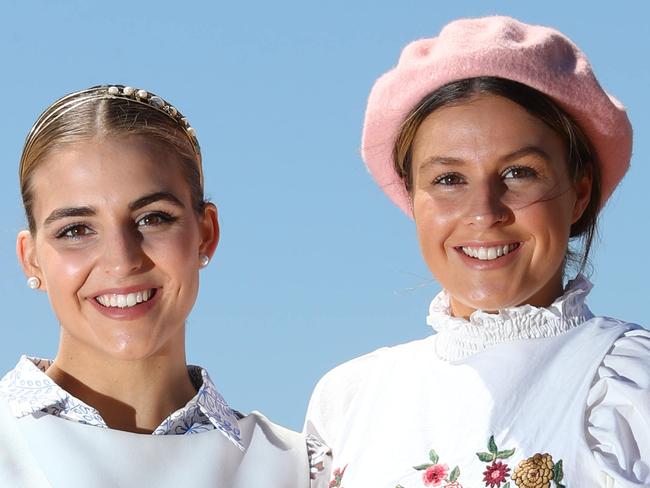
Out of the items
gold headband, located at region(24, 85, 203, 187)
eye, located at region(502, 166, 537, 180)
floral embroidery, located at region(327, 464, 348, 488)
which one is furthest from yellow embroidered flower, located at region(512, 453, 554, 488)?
gold headband, located at region(24, 85, 203, 187)

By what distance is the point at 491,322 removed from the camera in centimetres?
386

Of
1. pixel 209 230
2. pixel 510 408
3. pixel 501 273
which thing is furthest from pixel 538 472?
pixel 209 230

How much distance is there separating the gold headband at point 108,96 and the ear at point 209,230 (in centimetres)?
14

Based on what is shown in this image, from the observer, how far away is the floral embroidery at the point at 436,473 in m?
3.67

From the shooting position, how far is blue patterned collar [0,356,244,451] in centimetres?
386

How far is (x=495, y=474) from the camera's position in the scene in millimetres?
3625

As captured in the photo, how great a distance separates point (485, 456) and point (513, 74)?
1.08m

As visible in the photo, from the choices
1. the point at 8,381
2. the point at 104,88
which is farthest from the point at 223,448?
the point at 104,88

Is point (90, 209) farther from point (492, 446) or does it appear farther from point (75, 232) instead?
point (492, 446)

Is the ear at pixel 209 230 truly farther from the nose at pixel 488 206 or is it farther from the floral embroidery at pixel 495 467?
the floral embroidery at pixel 495 467

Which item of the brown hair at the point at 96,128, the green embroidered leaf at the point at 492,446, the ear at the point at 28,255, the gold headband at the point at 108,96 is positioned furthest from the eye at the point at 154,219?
the green embroidered leaf at the point at 492,446

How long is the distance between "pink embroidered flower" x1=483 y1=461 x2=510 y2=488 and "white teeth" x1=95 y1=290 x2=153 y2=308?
3.66ft

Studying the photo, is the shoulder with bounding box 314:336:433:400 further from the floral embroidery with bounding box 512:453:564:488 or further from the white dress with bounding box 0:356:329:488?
the floral embroidery with bounding box 512:453:564:488

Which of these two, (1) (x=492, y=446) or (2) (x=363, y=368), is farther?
(2) (x=363, y=368)
